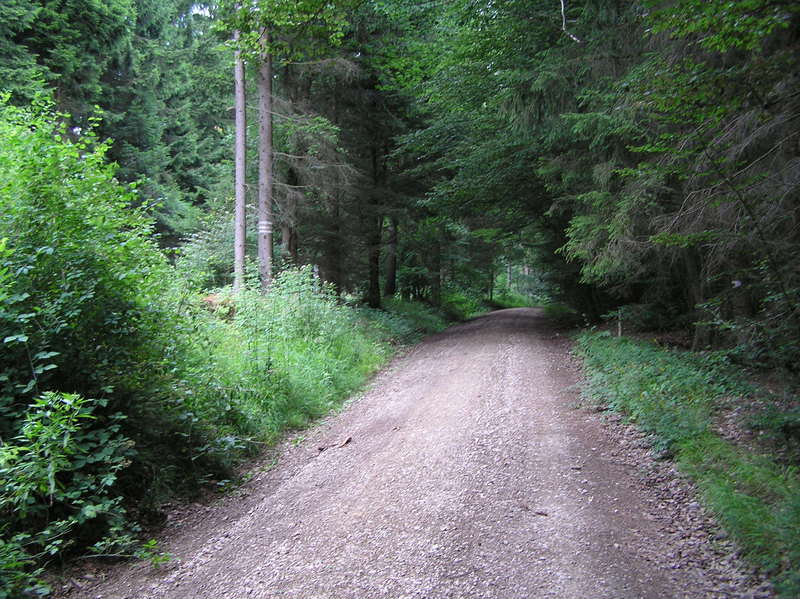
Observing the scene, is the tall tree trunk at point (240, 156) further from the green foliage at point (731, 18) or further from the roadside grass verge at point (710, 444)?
the green foliage at point (731, 18)

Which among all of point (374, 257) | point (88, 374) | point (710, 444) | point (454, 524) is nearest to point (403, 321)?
point (374, 257)

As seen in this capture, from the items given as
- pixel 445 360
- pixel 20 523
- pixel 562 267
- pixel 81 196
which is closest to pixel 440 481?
pixel 20 523

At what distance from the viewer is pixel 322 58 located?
1268cm

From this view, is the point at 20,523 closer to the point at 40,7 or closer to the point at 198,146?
the point at 40,7

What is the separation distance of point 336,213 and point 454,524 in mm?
13568

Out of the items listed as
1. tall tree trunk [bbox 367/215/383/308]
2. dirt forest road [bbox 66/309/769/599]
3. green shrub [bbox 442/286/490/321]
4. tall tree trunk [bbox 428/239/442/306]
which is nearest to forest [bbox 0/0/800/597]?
tall tree trunk [bbox 367/215/383/308]

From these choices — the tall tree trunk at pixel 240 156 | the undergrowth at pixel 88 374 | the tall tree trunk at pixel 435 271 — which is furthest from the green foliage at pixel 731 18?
the tall tree trunk at pixel 435 271

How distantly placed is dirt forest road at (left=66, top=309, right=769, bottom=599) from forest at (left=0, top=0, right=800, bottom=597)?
1.88ft

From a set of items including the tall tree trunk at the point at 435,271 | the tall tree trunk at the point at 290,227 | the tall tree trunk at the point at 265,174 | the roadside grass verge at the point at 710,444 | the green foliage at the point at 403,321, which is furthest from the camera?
the tall tree trunk at the point at 435,271

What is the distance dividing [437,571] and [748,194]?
5.20m

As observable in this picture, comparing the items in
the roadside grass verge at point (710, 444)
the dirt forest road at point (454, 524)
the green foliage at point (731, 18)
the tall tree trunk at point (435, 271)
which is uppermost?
the green foliage at point (731, 18)

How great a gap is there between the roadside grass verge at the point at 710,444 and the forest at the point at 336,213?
0.22ft

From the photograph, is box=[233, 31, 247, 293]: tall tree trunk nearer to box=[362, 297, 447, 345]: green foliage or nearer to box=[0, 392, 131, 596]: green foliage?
box=[362, 297, 447, 345]: green foliage

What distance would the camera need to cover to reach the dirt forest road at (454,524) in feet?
10.3
